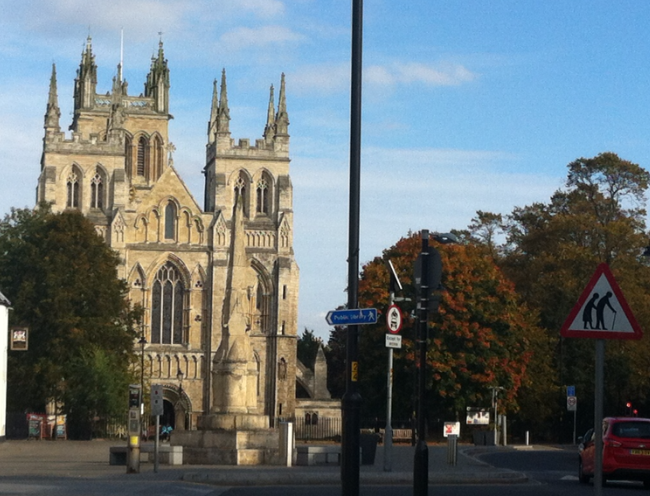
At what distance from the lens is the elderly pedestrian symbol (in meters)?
11.2

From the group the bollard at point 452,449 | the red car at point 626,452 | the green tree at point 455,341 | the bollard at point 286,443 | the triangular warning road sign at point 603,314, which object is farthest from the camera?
the green tree at point 455,341

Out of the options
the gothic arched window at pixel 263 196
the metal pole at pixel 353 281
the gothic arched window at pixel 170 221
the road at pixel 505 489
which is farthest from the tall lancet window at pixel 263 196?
the metal pole at pixel 353 281

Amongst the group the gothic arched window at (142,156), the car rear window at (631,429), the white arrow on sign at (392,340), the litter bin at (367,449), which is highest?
the gothic arched window at (142,156)

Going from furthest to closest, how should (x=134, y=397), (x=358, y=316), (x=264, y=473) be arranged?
(x=134, y=397) → (x=264, y=473) → (x=358, y=316)

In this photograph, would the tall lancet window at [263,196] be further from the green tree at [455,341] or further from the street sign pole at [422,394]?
the street sign pole at [422,394]

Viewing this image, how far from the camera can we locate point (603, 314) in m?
11.2

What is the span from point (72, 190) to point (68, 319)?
27.2 m

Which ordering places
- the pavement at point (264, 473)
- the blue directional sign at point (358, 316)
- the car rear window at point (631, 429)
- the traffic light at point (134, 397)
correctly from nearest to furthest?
1. the blue directional sign at point (358, 316)
2. the car rear window at point (631, 429)
3. the pavement at point (264, 473)
4. the traffic light at point (134, 397)

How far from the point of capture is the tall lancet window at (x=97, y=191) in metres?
95.9

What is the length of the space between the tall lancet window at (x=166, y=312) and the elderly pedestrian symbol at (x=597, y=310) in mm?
83676

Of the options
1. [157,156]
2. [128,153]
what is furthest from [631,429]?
A: [128,153]

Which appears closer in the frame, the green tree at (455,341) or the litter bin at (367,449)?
the litter bin at (367,449)

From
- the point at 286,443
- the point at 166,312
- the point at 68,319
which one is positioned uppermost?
the point at 166,312

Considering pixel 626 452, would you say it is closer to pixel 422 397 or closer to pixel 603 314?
pixel 422 397
